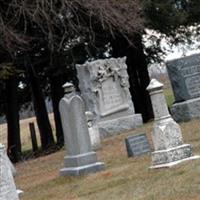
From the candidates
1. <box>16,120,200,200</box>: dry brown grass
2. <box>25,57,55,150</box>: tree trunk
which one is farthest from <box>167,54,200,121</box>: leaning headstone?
<box>25,57,55,150</box>: tree trunk

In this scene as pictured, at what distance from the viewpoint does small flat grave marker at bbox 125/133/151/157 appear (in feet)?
42.0

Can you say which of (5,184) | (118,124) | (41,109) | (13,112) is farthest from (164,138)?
(41,109)

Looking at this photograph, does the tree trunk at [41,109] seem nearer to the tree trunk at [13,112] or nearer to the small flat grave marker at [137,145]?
the tree trunk at [13,112]

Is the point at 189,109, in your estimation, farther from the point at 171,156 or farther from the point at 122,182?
the point at 122,182

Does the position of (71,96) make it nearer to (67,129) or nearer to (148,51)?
(67,129)

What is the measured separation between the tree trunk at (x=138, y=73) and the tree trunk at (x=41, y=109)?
3785 mm

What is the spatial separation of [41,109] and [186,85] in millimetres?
10786

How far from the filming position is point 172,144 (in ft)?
34.3

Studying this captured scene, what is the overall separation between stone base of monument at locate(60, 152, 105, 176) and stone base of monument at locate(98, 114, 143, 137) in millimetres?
7979

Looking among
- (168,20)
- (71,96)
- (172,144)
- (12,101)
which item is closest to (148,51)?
(168,20)

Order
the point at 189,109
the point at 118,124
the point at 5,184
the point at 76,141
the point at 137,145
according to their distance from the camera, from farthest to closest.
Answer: the point at 118,124, the point at 189,109, the point at 137,145, the point at 76,141, the point at 5,184

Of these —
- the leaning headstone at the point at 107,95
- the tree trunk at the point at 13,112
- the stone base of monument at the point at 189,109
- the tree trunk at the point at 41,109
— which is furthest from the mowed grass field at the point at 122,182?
the tree trunk at the point at 41,109

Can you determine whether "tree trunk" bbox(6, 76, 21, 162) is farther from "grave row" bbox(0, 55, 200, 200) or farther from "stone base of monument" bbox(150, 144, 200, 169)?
"stone base of monument" bbox(150, 144, 200, 169)

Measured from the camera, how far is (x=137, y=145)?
42.4 ft
